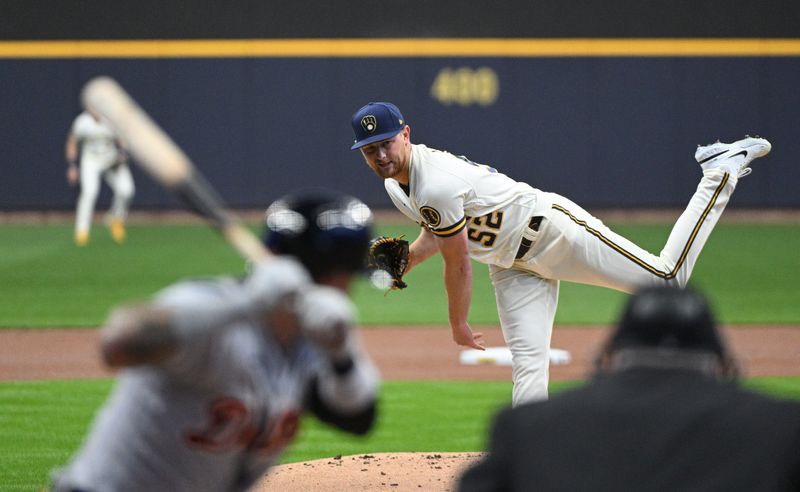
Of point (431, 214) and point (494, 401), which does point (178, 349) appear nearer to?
point (431, 214)

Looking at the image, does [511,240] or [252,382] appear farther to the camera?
[511,240]

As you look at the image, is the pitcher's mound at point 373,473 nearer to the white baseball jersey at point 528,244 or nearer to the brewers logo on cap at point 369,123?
the white baseball jersey at point 528,244

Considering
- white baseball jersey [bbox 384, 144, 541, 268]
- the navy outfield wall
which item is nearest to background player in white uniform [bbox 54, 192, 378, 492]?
white baseball jersey [bbox 384, 144, 541, 268]

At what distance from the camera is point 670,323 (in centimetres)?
215

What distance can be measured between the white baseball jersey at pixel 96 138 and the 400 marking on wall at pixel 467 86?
7044mm

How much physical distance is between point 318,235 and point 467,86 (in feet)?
67.0

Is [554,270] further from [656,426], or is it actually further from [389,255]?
[656,426]

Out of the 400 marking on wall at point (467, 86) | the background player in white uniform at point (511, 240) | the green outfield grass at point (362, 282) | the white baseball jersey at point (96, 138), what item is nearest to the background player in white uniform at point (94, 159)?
the white baseball jersey at point (96, 138)

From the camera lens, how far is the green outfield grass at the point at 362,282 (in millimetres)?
12680

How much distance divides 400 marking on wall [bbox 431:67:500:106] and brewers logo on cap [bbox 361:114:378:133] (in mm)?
17223

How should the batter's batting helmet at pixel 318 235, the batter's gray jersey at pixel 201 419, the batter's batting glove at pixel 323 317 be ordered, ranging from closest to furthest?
the batter's batting glove at pixel 323 317, the batter's gray jersey at pixel 201 419, the batter's batting helmet at pixel 318 235

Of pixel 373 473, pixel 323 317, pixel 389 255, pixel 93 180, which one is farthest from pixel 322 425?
pixel 93 180

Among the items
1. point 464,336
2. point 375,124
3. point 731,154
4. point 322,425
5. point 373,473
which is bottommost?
point 322,425

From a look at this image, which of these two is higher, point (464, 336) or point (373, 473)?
point (464, 336)
